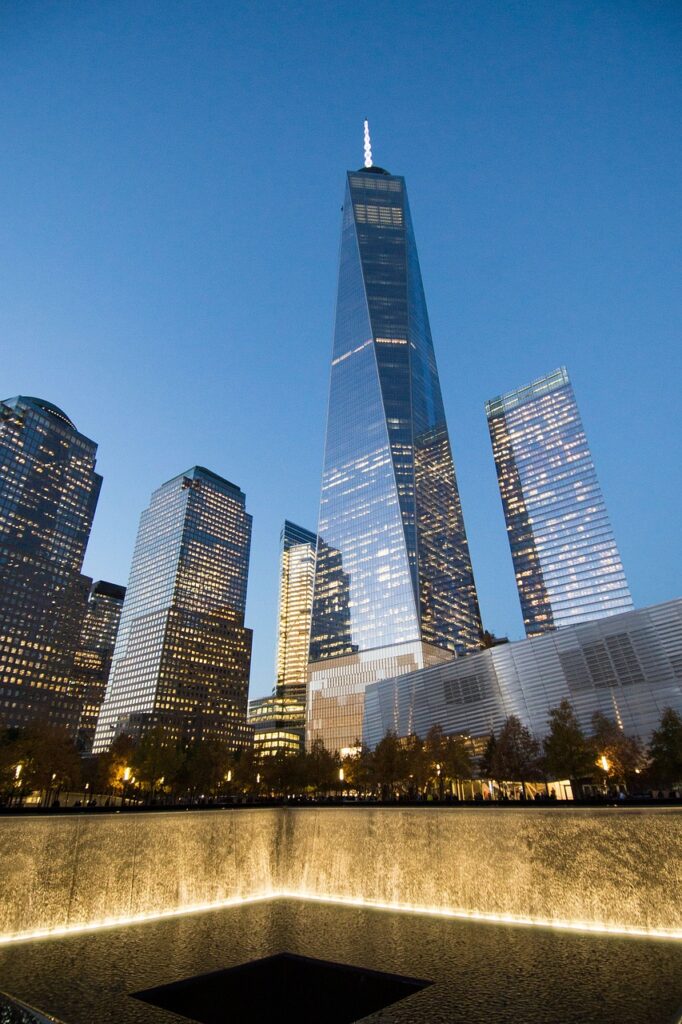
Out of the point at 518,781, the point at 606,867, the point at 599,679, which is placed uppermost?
the point at 599,679

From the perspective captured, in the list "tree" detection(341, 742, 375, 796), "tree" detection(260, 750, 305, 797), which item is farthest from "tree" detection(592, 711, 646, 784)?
"tree" detection(260, 750, 305, 797)

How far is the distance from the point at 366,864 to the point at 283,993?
14456mm

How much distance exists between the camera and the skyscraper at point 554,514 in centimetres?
15075

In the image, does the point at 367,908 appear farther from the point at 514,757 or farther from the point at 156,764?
the point at 514,757

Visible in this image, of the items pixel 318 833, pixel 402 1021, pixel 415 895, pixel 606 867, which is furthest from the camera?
pixel 318 833

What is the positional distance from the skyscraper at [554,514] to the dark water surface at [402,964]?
137410mm

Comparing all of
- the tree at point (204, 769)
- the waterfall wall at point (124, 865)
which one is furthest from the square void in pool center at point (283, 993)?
the tree at point (204, 769)

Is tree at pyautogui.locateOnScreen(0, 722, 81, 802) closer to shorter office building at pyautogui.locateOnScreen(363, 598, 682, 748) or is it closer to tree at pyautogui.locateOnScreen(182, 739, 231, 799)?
tree at pyautogui.locateOnScreen(182, 739, 231, 799)

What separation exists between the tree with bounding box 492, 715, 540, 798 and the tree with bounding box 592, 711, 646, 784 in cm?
873

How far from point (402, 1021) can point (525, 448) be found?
175060 mm

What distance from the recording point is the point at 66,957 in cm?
2011

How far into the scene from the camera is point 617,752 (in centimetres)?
6619

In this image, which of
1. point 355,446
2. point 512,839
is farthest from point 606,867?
point 355,446

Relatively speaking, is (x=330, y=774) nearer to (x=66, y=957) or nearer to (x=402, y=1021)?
(x=66, y=957)
